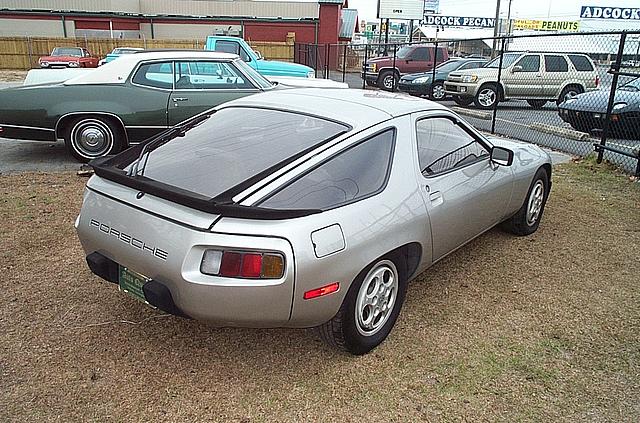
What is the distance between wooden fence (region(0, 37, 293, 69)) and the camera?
3133 cm

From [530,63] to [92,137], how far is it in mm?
12528

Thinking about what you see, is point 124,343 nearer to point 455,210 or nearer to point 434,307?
point 434,307

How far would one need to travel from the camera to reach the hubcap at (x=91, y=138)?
7.38m

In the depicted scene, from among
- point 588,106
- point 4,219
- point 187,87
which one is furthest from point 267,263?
point 588,106

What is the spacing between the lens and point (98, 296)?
12.4ft

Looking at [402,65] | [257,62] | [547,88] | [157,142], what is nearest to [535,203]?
[157,142]

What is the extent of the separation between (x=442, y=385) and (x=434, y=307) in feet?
2.89

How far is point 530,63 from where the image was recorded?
1547cm

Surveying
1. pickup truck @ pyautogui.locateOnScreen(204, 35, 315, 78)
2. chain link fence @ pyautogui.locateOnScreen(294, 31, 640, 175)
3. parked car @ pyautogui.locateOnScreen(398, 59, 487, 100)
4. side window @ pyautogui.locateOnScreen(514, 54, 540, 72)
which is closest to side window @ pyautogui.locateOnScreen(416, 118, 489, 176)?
chain link fence @ pyautogui.locateOnScreen(294, 31, 640, 175)

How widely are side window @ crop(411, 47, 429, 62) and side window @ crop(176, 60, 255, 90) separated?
46.5ft

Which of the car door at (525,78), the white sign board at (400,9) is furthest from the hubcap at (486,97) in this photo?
the white sign board at (400,9)

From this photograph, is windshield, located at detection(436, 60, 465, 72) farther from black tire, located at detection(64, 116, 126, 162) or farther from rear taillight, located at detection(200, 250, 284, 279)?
rear taillight, located at detection(200, 250, 284, 279)

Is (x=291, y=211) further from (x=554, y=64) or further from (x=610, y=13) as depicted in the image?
(x=610, y=13)

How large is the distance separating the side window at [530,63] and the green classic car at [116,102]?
415 inches
